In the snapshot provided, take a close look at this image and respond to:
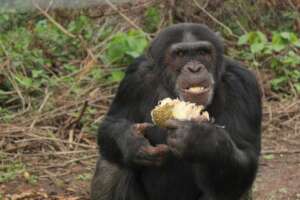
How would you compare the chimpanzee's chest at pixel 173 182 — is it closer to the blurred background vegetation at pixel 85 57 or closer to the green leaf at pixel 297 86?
the blurred background vegetation at pixel 85 57

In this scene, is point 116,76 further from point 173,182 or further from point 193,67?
point 193,67

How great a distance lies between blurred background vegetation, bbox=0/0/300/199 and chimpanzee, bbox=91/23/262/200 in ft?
3.41

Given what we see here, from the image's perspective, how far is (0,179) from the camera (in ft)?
25.5

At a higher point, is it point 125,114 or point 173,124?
point 173,124

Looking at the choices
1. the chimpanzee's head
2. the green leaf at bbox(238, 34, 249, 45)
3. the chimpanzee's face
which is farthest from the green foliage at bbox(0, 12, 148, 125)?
the chimpanzee's face

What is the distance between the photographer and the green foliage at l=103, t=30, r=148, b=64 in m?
10.4

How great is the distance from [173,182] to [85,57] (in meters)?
4.51

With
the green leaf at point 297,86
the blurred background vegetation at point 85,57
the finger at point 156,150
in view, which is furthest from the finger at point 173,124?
the green leaf at point 297,86

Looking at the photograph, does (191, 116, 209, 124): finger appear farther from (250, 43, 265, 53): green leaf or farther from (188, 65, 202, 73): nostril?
(250, 43, 265, 53): green leaf

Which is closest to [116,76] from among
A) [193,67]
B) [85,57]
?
[85,57]

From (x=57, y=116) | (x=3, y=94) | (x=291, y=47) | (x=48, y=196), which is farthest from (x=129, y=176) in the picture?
(x=291, y=47)

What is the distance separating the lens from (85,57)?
35.9 feet

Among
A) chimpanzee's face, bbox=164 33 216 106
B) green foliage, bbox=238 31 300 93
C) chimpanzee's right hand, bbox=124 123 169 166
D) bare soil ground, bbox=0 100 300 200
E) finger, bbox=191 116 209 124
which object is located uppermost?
chimpanzee's face, bbox=164 33 216 106

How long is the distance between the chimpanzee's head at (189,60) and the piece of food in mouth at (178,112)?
20 cm
